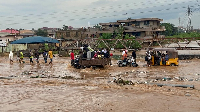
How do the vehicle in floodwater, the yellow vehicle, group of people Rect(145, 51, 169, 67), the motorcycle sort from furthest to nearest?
the motorcycle
group of people Rect(145, 51, 169, 67)
the yellow vehicle
the vehicle in floodwater

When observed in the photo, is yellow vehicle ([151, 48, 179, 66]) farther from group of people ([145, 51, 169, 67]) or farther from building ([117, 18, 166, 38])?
building ([117, 18, 166, 38])

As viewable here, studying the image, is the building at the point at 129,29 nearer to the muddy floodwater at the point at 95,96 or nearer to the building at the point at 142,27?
the building at the point at 142,27

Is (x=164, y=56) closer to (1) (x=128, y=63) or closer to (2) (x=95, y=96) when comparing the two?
(1) (x=128, y=63)

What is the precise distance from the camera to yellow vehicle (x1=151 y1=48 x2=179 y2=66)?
19.8 m

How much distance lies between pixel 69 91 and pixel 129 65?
31.7 ft

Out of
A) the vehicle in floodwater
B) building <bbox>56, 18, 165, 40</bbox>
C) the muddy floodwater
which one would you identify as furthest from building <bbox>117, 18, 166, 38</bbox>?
the muddy floodwater

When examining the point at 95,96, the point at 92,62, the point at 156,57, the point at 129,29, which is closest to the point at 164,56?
the point at 156,57

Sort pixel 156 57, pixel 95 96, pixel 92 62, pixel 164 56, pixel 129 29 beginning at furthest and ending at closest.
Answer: pixel 129 29 < pixel 156 57 < pixel 164 56 < pixel 92 62 < pixel 95 96

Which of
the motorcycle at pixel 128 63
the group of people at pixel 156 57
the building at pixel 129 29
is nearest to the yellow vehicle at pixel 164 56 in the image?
the group of people at pixel 156 57

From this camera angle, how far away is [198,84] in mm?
12570

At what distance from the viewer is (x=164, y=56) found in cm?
2033

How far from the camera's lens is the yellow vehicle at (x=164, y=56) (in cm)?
1975

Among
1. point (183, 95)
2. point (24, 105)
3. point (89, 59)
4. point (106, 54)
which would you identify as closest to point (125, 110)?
point (183, 95)

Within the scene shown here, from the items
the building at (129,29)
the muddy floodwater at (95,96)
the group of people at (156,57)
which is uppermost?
the building at (129,29)
